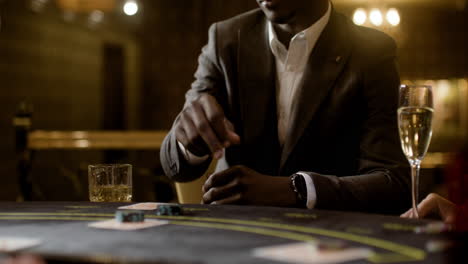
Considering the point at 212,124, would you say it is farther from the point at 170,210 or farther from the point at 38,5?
the point at 38,5

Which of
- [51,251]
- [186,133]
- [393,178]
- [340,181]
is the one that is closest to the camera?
[51,251]

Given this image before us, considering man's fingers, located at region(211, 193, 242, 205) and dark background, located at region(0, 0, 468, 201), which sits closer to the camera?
man's fingers, located at region(211, 193, 242, 205)

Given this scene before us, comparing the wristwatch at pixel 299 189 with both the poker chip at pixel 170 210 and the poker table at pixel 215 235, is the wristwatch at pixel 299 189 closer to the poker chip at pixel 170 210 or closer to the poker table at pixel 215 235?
the poker table at pixel 215 235

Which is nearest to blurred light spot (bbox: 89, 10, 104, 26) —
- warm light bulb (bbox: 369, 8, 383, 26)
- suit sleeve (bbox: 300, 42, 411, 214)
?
warm light bulb (bbox: 369, 8, 383, 26)

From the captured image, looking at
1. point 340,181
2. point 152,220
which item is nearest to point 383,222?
point 152,220

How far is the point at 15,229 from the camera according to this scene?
126cm

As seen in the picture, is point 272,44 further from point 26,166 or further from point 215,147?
point 26,166

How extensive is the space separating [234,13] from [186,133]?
16.3 feet

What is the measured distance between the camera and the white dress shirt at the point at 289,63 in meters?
2.24

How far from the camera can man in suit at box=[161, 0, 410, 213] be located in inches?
80.4

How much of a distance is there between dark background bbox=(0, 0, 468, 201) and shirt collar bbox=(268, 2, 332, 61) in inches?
194

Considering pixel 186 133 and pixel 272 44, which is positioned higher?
Result: pixel 272 44

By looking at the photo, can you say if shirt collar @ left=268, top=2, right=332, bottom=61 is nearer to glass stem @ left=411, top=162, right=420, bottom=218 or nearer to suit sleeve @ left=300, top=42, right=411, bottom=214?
suit sleeve @ left=300, top=42, right=411, bottom=214

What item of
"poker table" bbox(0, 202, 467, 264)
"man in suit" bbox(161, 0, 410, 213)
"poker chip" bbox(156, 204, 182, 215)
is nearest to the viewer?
"poker table" bbox(0, 202, 467, 264)
